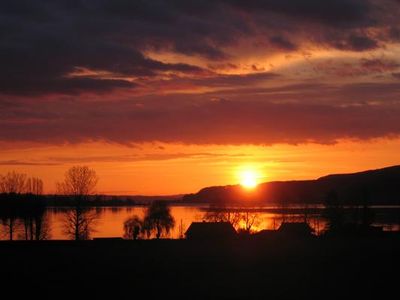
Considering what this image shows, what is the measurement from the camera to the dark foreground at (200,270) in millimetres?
24703

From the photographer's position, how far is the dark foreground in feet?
81.0

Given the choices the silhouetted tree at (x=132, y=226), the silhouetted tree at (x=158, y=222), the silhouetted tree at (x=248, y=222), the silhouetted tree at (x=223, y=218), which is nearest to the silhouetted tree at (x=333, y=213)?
the silhouetted tree at (x=248, y=222)

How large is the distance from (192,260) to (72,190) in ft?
Result: 140

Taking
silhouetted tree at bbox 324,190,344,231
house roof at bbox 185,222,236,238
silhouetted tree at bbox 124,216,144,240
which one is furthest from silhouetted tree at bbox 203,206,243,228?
house roof at bbox 185,222,236,238

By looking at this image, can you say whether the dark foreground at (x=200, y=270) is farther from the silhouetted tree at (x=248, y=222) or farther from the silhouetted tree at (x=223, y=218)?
the silhouetted tree at (x=223, y=218)

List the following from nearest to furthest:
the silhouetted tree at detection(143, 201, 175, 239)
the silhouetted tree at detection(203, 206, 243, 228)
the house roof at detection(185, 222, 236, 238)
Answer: the house roof at detection(185, 222, 236, 238)
the silhouetted tree at detection(143, 201, 175, 239)
the silhouetted tree at detection(203, 206, 243, 228)

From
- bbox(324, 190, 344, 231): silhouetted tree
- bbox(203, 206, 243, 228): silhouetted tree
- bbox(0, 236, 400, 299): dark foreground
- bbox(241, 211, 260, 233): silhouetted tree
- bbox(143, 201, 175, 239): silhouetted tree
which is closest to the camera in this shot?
bbox(0, 236, 400, 299): dark foreground

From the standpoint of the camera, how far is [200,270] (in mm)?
29156

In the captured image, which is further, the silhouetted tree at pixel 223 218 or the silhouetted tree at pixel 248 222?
the silhouetted tree at pixel 223 218

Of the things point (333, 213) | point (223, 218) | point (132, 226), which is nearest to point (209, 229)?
point (132, 226)

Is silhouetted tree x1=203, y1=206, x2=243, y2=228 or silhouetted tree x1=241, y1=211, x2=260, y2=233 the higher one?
silhouetted tree x1=203, y1=206, x2=243, y2=228

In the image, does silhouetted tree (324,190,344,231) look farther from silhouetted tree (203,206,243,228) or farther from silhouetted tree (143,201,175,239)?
silhouetted tree (143,201,175,239)

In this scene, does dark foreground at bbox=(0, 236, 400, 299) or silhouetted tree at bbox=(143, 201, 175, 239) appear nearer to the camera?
dark foreground at bbox=(0, 236, 400, 299)

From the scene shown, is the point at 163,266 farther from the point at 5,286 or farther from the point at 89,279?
the point at 5,286
